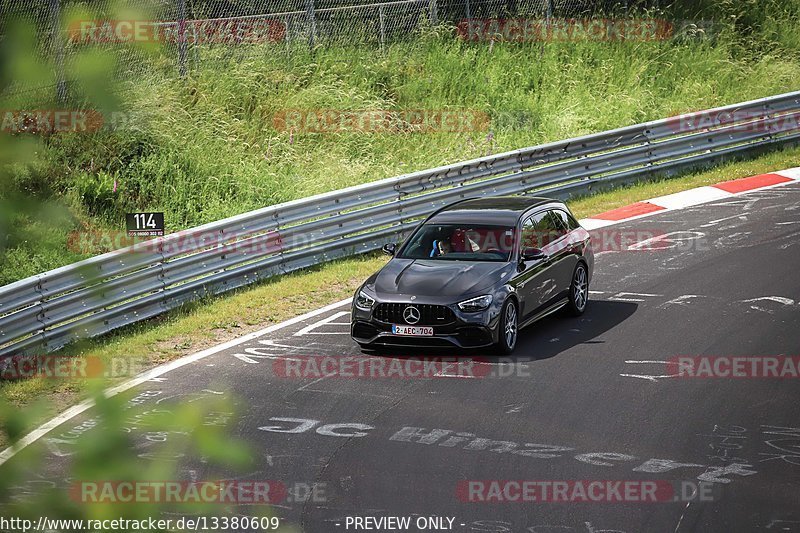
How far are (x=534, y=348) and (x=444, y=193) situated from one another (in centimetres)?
645

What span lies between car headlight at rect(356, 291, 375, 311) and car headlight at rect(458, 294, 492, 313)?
1.06 meters

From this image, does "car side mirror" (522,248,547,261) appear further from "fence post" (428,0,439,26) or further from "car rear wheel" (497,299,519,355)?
"fence post" (428,0,439,26)

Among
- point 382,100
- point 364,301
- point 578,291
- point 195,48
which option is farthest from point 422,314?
point 195,48

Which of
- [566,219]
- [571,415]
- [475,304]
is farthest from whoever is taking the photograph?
A: [566,219]

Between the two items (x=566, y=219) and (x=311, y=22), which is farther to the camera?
(x=311, y=22)

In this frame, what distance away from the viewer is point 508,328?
12.5 metres

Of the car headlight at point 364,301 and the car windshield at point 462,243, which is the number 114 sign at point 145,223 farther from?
the car windshield at point 462,243

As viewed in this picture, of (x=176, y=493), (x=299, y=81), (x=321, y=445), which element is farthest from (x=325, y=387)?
(x=299, y=81)

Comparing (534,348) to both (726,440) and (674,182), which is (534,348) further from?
(674,182)

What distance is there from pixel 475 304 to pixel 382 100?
43.8ft

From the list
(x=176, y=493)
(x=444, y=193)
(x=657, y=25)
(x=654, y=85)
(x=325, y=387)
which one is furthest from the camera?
(x=657, y=25)

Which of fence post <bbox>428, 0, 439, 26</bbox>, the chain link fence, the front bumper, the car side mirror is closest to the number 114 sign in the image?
the front bumper

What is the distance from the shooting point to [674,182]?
21656 mm

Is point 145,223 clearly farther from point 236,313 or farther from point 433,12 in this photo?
point 433,12
